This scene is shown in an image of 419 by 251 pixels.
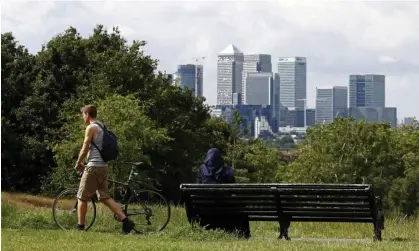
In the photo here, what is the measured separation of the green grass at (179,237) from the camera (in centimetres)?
900

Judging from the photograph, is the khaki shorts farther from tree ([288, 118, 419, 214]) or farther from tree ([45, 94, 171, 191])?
tree ([288, 118, 419, 214])

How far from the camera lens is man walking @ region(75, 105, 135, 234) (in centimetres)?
1112

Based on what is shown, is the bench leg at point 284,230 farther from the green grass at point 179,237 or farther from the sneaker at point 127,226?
the sneaker at point 127,226

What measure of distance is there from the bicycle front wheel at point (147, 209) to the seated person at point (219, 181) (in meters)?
0.73

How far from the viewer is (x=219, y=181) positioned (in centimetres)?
1180

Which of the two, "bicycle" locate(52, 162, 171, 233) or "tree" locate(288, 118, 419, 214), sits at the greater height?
"bicycle" locate(52, 162, 171, 233)

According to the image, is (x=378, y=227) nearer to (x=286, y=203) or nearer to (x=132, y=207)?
(x=286, y=203)

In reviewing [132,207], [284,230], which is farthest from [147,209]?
[284,230]

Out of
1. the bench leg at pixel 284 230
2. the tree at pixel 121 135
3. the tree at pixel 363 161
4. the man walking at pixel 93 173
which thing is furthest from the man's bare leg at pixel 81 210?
the tree at pixel 363 161

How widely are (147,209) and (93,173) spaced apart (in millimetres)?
1326

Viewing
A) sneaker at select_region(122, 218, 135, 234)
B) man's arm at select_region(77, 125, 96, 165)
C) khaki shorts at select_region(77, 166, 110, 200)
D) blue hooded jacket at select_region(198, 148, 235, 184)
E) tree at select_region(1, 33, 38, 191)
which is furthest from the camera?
tree at select_region(1, 33, 38, 191)

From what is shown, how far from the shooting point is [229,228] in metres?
11.4

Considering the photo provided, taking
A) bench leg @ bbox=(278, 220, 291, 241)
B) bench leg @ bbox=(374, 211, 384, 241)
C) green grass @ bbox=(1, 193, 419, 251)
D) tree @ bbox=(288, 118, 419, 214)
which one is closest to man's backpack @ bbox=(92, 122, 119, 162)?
green grass @ bbox=(1, 193, 419, 251)

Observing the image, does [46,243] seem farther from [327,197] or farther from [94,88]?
[94,88]
